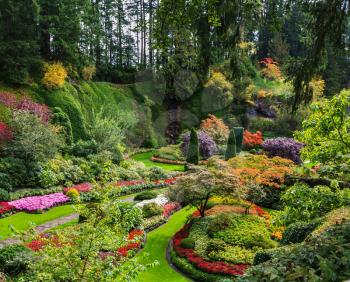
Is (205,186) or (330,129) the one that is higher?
(330,129)

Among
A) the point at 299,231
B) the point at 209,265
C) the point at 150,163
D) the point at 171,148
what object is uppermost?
the point at 299,231

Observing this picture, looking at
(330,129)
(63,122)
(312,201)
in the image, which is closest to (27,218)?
(63,122)

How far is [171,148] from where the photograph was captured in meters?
41.3

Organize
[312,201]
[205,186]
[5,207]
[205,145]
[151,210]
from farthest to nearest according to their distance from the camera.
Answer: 1. [205,145]
2. [151,210]
3. [5,207]
4. [205,186]
5. [312,201]

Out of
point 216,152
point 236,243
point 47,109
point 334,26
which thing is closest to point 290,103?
point 334,26

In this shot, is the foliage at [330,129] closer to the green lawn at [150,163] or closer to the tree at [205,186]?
the tree at [205,186]

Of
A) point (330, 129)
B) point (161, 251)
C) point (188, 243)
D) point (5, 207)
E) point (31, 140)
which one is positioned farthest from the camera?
point (31, 140)

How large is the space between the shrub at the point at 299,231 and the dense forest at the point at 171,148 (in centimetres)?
5

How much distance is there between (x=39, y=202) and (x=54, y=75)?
16.8 m

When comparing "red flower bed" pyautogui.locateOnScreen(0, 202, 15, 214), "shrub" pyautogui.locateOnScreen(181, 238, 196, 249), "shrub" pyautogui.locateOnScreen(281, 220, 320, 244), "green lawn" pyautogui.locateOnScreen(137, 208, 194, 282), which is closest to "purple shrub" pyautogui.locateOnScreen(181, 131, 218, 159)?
"green lawn" pyautogui.locateOnScreen(137, 208, 194, 282)

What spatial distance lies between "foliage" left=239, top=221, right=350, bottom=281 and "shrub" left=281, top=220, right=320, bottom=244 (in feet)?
13.8

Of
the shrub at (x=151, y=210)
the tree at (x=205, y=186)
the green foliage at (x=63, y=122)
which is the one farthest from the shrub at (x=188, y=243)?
the green foliage at (x=63, y=122)

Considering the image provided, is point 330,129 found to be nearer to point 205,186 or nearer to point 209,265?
point 209,265

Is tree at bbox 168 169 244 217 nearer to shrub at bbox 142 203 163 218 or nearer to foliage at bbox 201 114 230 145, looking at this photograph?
shrub at bbox 142 203 163 218
